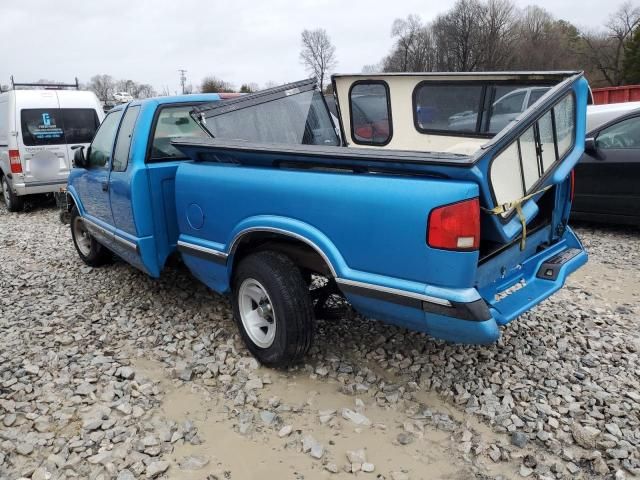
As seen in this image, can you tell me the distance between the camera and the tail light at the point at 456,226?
2.36m

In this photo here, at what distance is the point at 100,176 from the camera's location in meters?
4.62

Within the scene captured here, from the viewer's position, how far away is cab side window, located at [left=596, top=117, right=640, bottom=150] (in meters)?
6.09

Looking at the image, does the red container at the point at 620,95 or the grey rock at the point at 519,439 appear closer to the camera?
A: the grey rock at the point at 519,439

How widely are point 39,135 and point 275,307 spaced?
26.9 feet

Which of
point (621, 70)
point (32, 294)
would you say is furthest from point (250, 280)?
point (621, 70)

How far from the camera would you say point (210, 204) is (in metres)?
3.42

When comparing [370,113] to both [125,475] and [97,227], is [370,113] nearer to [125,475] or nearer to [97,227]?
[97,227]

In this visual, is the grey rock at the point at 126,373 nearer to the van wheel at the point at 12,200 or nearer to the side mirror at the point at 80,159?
the side mirror at the point at 80,159

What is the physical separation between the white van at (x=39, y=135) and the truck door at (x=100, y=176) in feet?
16.3

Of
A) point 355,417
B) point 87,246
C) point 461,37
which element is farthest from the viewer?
point 461,37

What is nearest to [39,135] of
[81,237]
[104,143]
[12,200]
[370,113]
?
[12,200]

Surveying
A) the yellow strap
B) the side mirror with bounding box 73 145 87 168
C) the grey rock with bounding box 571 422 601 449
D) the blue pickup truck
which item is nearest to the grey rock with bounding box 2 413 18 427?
the blue pickup truck

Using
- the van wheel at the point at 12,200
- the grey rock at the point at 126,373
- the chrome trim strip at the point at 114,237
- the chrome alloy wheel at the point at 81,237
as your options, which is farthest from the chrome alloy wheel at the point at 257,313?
the van wheel at the point at 12,200

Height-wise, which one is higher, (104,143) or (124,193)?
(104,143)
